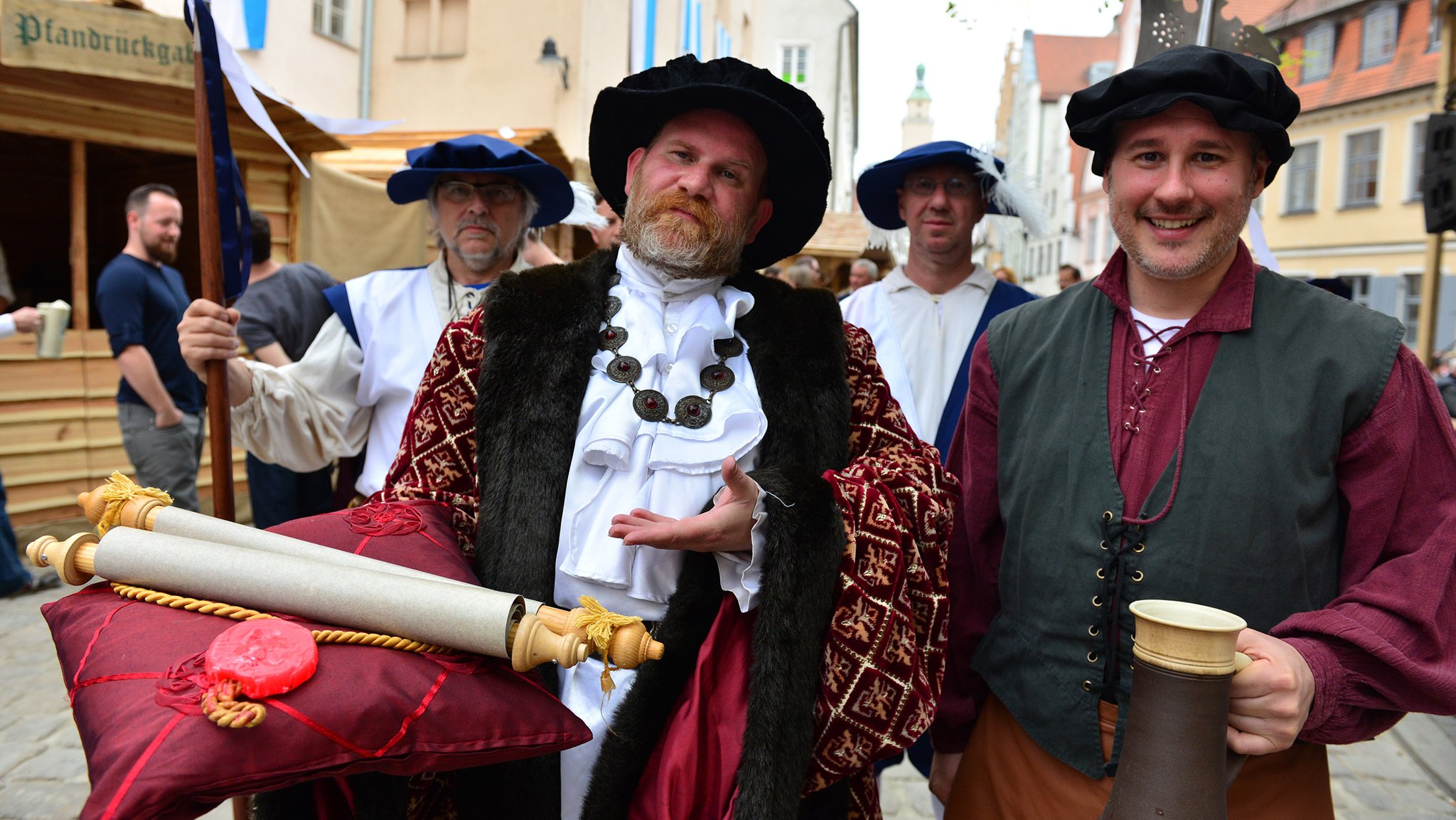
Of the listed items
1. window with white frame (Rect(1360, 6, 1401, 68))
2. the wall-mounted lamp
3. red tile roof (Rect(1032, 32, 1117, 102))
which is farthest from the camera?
red tile roof (Rect(1032, 32, 1117, 102))

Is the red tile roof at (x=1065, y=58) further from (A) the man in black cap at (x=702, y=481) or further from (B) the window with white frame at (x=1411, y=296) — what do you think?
(A) the man in black cap at (x=702, y=481)

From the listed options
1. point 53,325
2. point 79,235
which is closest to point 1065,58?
point 79,235

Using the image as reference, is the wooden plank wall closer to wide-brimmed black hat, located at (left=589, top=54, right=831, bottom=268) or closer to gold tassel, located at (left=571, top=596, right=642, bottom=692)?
wide-brimmed black hat, located at (left=589, top=54, right=831, bottom=268)

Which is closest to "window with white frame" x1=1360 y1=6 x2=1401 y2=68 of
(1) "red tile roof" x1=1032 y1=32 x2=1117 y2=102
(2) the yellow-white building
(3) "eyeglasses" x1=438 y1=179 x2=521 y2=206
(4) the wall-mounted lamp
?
(2) the yellow-white building

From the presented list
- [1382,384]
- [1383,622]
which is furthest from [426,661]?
[1382,384]

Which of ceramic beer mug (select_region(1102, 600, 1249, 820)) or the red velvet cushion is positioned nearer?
the red velvet cushion

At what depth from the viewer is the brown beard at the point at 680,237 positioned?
1913 mm

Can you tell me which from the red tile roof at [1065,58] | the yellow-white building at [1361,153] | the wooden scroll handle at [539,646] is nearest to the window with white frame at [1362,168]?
the yellow-white building at [1361,153]

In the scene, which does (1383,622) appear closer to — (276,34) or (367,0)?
(276,34)

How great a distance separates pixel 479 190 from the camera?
10.8 feet

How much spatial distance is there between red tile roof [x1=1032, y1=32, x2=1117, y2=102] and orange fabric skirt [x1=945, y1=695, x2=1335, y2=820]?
146 feet

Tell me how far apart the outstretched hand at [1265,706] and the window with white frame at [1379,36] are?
24028mm

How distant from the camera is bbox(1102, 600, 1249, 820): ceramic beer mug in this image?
1.27m

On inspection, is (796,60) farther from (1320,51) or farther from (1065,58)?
(1065,58)
